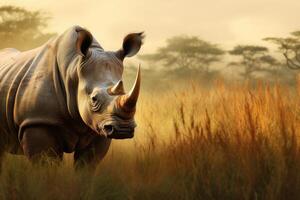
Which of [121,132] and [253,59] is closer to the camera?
[121,132]

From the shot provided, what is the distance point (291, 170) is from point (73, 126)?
140 centimetres

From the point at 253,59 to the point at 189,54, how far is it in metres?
2.70

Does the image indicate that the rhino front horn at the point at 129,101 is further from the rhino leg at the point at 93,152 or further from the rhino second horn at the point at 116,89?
the rhino leg at the point at 93,152

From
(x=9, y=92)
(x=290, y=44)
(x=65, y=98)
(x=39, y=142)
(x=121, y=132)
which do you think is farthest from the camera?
(x=290, y=44)

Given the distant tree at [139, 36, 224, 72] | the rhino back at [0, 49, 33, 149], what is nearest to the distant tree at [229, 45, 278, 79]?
the distant tree at [139, 36, 224, 72]

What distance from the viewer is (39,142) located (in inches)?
169

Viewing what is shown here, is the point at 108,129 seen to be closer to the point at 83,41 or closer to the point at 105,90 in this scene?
the point at 105,90

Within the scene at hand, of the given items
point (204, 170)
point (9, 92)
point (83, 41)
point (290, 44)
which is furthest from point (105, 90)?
point (290, 44)

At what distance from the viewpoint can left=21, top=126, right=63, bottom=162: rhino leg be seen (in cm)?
429

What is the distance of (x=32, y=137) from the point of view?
4305 millimetres

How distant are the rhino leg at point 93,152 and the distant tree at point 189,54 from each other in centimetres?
2104

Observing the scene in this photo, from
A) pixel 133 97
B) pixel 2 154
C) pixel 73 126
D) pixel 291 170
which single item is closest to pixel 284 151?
pixel 291 170

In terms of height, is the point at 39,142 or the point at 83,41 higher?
the point at 83,41

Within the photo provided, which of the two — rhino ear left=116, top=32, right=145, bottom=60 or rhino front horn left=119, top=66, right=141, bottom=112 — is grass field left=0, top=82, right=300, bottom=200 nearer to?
rhino front horn left=119, top=66, right=141, bottom=112
